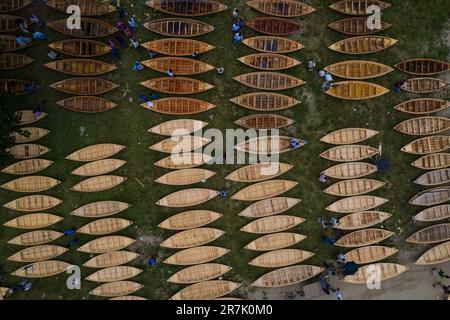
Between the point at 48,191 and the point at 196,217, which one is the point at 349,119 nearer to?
the point at 196,217

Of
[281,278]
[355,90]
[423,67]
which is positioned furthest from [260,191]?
[423,67]

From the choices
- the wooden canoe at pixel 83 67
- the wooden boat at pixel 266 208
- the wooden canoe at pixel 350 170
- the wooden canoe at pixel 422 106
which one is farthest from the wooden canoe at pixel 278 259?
the wooden canoe at pixel 83 67

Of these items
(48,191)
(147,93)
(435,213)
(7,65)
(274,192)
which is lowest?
(435,213)

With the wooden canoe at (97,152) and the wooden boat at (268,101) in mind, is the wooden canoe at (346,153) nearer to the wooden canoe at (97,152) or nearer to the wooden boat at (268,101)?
A: the wooden boat at (268,101)

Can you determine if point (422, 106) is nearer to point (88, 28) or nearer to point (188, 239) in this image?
point (188, 239)

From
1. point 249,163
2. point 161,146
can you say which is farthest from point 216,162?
point 161,146
